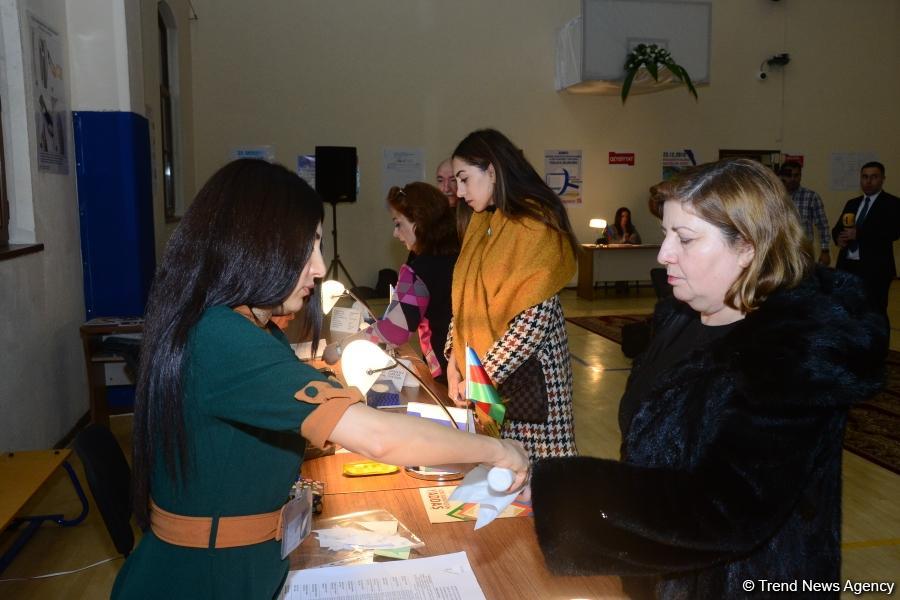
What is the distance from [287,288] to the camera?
1125 mm

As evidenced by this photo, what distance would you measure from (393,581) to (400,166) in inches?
360

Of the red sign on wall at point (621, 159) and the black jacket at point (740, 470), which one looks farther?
the red sign on wall at point (621, 159)

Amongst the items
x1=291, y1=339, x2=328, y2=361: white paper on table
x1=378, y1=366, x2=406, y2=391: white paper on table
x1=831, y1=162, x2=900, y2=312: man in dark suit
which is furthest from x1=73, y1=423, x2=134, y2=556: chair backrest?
x1=831, y1=162, x2=900, y2=312: man in dark suit

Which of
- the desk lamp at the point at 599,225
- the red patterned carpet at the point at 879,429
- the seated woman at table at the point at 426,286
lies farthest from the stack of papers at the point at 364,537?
the desk lamp at the point at 599,225

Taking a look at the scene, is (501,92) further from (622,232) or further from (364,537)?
(364,537)

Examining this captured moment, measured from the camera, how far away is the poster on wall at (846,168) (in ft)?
37.7

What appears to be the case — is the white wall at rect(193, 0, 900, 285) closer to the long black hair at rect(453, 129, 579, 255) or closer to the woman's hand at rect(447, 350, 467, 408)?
the woman's hand at rect(447, 350, 467, 408)

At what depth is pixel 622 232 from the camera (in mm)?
10469

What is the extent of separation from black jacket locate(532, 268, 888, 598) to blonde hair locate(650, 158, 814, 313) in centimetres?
4

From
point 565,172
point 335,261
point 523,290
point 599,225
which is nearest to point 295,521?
point 523,290

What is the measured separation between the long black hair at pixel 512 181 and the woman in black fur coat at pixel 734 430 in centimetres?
109

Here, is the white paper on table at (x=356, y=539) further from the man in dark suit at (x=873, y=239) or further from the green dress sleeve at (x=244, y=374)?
the man in dark suit at (x=873, y=239)

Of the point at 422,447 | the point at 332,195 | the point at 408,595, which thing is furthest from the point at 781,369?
the point at 332,195

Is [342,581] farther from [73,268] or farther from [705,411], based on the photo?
[73,268]
